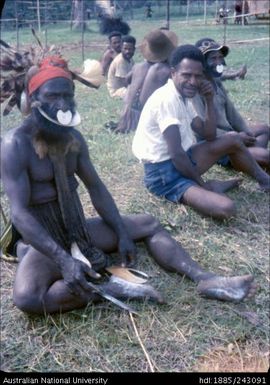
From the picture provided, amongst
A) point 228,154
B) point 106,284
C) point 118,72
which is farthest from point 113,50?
point 106,284

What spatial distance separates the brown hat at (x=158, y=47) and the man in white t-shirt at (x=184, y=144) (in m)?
1.58

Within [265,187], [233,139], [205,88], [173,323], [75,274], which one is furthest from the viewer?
[265,187]

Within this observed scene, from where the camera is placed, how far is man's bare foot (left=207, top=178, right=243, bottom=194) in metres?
3.57

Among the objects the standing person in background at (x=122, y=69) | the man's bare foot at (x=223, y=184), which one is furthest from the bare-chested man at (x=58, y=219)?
the standing person in background at (x=122, y=69)

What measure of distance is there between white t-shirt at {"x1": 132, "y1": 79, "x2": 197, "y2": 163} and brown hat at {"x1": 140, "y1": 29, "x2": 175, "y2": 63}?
1662 millimetres

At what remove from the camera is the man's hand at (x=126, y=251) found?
2.67 m

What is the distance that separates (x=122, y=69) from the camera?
688 centimetres

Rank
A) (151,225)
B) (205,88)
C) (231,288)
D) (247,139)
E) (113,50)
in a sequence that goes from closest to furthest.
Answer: (231,288)
(151,225)
(205,88)
(247,139)
(113,50)

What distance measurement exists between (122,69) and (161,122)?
3.71 metres

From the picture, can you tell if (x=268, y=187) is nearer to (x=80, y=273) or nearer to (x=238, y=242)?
(x=238, y=242)

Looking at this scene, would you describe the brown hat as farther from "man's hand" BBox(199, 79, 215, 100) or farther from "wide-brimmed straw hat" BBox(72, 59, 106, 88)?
"wide-brimmed straw hat" BBox(72, 59, 106, 88)

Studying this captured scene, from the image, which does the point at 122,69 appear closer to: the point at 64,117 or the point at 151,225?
the point at 151,225

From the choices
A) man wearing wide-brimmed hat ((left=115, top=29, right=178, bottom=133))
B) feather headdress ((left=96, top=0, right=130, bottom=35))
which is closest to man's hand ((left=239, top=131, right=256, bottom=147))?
man wearing wide-brimmed hat ((left=115, top=29, right=178, bottom=133))

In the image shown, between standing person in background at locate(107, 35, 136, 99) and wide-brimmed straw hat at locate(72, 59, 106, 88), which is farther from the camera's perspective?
standing person in background at locate(107, 35, 136, 99)
